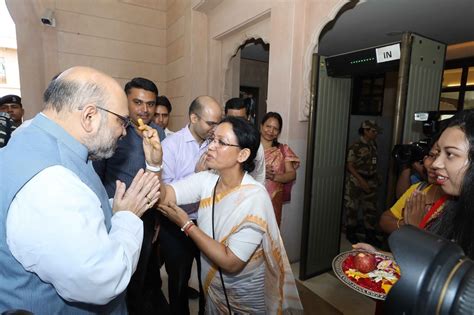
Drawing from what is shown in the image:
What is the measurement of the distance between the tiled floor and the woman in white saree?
1.01 m

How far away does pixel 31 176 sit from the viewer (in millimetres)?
643

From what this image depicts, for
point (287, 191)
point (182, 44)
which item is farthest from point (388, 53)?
point (182, 44)

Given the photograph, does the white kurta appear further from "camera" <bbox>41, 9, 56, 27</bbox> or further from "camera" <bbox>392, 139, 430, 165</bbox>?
"camera" <bbox>41, 9, 56, 27</bbox>

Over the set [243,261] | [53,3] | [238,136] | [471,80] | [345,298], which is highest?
[53,3]

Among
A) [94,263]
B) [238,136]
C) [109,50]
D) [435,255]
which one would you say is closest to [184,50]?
[109,50]

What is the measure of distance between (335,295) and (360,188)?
1664 mm

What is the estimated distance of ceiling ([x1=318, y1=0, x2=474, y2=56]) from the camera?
2668 mm

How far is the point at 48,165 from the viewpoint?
0.67 meters

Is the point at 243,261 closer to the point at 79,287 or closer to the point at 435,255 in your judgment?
the point at 79,287

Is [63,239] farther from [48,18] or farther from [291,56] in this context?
[48,18]

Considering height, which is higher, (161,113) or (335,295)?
(161,113)

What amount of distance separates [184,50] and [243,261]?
12.1 feet

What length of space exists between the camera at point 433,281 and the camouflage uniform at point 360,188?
3391mm

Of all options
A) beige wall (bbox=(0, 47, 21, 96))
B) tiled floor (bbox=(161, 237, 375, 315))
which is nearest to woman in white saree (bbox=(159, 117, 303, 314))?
tiled floor (bbox=(161, 237, 375, 315))
